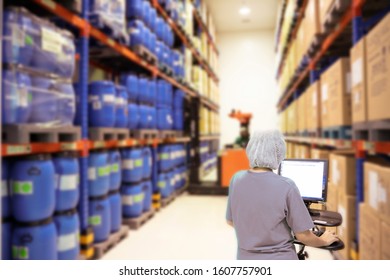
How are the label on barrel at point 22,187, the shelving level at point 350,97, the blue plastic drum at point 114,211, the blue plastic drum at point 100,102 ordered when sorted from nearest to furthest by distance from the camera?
the shelving level at point 350,97 → the label on barrel at point 22,187 → the blue plastic drum at point 100,102 → the blue plastic drum at point 114,211

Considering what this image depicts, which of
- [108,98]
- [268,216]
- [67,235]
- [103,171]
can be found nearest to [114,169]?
[103,171]

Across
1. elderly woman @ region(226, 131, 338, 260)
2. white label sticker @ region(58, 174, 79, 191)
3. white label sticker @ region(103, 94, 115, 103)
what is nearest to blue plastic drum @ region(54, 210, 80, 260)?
white label sticker @ region(58, 174, 79, 191)

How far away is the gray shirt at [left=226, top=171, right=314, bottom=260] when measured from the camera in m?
0.76

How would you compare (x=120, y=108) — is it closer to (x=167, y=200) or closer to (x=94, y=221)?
(x=94, y=221)

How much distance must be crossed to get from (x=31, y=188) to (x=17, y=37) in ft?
3.33

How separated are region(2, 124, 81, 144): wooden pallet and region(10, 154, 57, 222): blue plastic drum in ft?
0.53

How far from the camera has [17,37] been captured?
227 cm

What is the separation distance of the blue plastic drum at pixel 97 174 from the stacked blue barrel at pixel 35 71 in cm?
75

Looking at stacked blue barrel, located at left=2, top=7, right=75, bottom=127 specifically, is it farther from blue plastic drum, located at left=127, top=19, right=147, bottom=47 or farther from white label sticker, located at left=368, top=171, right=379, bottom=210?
white label sticker, located at left=368, top=171, right=379, bottom=210

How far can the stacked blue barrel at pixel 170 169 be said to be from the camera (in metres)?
5.98

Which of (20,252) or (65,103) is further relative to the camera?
(65,103)

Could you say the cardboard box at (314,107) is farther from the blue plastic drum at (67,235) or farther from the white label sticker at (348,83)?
the blue plastic drum at (67,235)

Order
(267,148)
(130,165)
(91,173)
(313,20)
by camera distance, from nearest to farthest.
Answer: (267,148) < (91,173) < (313,20) < (130,165)

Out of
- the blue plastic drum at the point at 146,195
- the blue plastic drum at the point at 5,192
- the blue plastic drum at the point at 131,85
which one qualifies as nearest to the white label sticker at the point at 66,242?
the blue plastic drum at the point at 5,192
